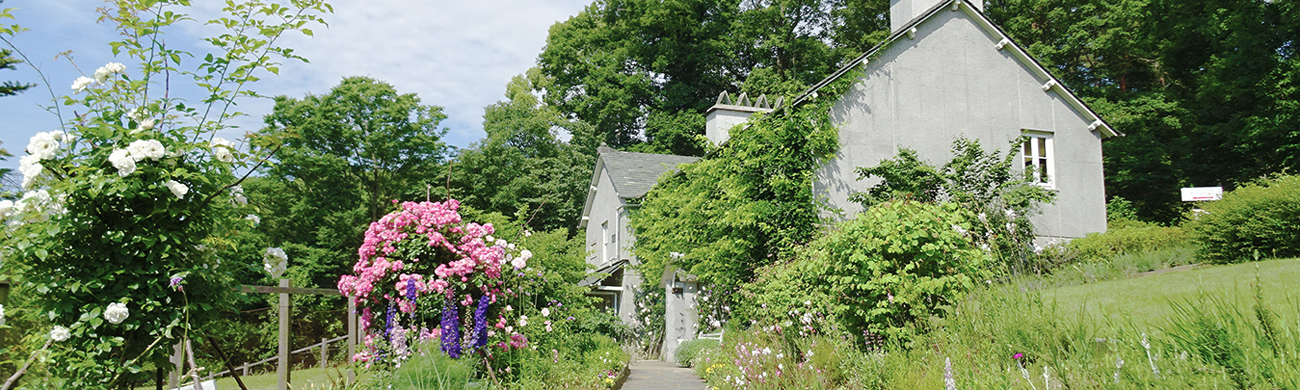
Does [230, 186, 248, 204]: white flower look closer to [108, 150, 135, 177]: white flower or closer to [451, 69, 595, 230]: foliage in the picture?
[108, 150, 135, 177]: white flower

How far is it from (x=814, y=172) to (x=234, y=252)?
400 inches

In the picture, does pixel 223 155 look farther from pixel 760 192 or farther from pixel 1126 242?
pixel 1126 242

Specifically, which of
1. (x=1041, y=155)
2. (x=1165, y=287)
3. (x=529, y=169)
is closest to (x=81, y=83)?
(x=1165, y=287)

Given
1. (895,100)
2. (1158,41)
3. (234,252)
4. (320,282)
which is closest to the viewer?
(234,252)

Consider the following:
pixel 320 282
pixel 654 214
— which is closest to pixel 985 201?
pixel 654 214

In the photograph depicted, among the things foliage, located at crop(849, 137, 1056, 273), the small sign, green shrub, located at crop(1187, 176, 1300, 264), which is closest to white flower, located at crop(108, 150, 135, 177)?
foliage, located at crop(849, 137, 1056, 273)

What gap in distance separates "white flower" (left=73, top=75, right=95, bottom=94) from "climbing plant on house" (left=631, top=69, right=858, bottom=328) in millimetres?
8947

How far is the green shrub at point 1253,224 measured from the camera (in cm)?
897

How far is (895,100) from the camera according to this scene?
45.0 ft

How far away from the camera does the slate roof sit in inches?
844

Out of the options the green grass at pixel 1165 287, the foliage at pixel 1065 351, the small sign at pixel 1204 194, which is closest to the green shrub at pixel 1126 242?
the small sign at pixel 1204 194

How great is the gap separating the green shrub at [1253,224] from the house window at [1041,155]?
4331 millimetres

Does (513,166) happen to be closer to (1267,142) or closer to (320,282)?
(320,282)

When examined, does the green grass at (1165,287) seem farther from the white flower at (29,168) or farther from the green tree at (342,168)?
the green tree at (342,168)
